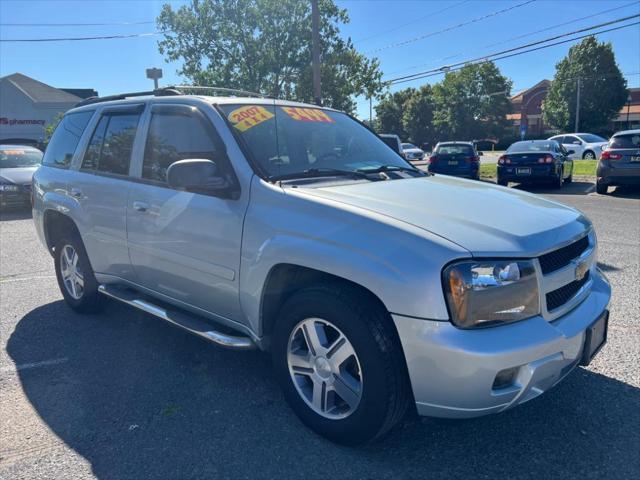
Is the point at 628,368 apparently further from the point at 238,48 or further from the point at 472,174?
the point at 238,48

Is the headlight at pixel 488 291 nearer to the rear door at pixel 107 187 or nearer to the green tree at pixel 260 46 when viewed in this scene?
the rear door at pixel 107 187

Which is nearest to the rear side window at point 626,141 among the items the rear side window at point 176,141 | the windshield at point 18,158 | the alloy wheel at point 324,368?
the rear side window at point 176,141

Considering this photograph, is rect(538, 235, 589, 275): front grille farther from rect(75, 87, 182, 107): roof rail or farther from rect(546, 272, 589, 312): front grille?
rect(75, 87, 182, 107): roof rail

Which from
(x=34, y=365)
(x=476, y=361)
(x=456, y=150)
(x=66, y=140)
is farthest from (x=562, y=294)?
(x=456, y=150)

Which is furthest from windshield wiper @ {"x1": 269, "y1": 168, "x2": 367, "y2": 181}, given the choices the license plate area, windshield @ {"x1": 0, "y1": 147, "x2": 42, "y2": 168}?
windshield @ {"x1": 0, "y1": 147, "x2": 42, "y2": 168}

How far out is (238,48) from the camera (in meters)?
26.1

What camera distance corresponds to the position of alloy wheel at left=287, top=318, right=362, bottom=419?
272cm

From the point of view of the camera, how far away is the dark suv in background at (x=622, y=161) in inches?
489

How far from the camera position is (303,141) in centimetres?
368

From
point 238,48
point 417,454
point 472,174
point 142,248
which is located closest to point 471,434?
point 417,454

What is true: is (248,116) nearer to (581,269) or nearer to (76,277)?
(581,269)

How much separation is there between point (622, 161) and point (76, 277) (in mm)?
12223

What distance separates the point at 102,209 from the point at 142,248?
67 cm

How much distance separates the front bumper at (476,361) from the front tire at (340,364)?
117mm
